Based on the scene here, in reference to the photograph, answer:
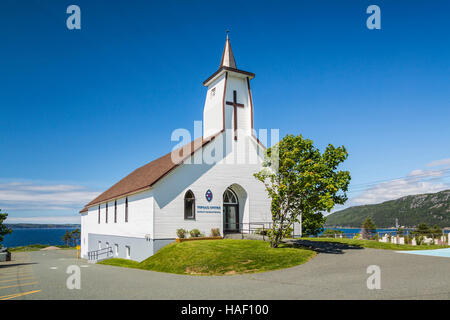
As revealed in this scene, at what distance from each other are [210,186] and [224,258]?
335 inches

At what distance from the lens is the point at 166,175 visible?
22.6 meters

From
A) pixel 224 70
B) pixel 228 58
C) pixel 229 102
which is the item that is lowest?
pixel 229 102

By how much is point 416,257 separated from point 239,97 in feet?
52.7

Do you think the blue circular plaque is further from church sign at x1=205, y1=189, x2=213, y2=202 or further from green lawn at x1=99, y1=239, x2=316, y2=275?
green lawn at x1=99, y1=239, x2=316, y2=275

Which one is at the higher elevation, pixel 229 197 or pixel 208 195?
pixel 208 195

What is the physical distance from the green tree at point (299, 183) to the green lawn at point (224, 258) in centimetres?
177

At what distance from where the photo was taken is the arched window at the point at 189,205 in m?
23.4

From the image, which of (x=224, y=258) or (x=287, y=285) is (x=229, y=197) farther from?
(x=287, y=285)

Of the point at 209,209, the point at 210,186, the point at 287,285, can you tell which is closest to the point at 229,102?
the point at 210,186

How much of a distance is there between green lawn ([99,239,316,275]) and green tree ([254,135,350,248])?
5.81ft

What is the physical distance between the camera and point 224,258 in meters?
16.3

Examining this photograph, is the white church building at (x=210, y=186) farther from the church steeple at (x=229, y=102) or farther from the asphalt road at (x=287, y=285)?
the asphalt road at (x=287, y=285)
